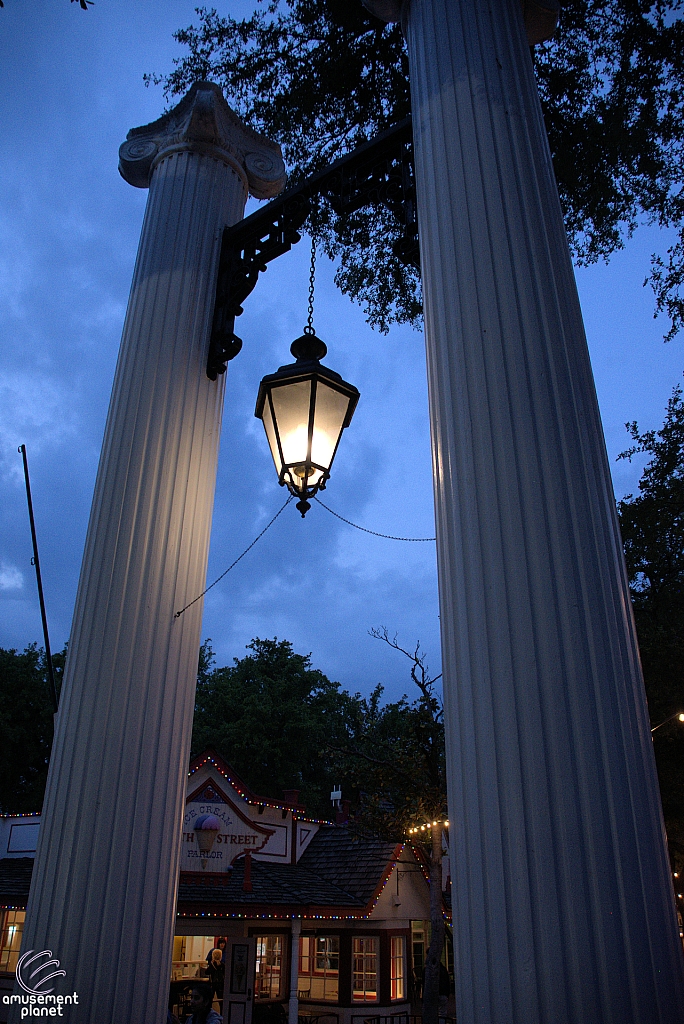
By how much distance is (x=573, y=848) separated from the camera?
5.33ft

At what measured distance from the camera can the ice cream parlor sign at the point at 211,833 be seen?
13227 millimetres

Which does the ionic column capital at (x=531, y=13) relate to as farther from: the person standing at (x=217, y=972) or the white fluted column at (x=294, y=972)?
the white fluted column at (x=294, y=972)

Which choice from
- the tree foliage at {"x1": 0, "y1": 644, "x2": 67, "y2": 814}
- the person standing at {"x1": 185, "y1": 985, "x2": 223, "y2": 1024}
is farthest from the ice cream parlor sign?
the tree foliage at {"x1": 0, "y1": 644, "x2": 67, "y2": 814}

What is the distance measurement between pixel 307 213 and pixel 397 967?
55.8 ft

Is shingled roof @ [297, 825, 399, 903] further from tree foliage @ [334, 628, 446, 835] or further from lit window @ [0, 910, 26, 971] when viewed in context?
lit window @ [0, 910, 26, 971]

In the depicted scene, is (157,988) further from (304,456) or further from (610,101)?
(610,101)

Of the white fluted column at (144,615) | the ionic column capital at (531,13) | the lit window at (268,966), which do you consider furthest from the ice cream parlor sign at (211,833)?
the ionic column capital at (531,13)

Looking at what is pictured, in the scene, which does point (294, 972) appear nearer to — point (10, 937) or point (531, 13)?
point (10, 937)

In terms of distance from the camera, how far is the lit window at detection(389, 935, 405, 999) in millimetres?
15339

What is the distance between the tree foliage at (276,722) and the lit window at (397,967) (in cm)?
1347

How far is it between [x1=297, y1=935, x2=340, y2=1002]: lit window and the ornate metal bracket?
15.0 metres

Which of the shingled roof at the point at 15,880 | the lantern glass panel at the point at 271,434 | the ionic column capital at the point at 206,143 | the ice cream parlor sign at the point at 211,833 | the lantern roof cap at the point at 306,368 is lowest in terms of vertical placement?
the shingled roof at the point at 15,880

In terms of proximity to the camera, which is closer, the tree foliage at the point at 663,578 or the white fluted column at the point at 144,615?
the white fluted column at the point at 144,615

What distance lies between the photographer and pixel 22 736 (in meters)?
25.2
